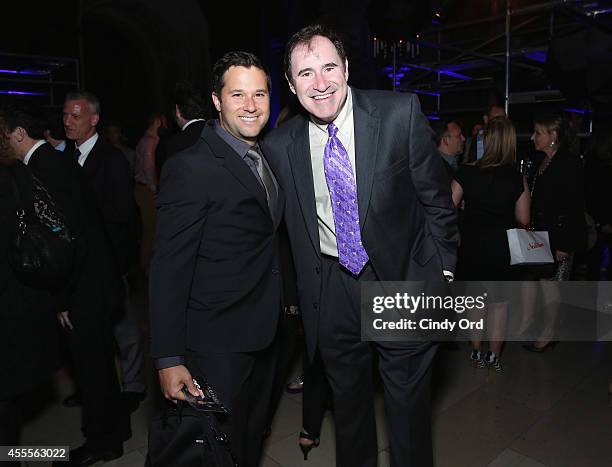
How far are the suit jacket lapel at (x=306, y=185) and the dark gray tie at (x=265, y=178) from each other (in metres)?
0.09

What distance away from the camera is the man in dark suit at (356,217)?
1.78m

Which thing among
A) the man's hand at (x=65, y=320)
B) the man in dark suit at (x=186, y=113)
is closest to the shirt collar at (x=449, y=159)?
the man in dark suit at (x=186, y=113)

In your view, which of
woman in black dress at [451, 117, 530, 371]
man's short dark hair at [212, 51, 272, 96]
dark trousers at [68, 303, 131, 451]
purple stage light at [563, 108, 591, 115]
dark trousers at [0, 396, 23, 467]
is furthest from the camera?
purple stage light at [563, 108, 591, 115]

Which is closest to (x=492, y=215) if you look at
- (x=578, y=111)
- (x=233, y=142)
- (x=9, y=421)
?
(x=233, y=142)

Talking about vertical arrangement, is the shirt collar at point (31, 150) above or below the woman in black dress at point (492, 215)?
above

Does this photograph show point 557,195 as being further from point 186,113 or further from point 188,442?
point 188,442

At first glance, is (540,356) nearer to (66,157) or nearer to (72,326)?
(72,326)

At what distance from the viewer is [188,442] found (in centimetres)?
148

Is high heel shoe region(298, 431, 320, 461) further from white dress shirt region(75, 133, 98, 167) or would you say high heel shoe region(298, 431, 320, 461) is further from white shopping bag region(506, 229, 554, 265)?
white dress shirt region(75, 133, 98, 167)

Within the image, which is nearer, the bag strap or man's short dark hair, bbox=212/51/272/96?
man's short dark hair, bbox=212/51/272/96

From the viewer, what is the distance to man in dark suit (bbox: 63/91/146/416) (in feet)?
9.77

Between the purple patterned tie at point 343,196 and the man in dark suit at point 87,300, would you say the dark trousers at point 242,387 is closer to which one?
the purple patterned tie at point 343,196

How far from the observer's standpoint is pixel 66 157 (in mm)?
2320

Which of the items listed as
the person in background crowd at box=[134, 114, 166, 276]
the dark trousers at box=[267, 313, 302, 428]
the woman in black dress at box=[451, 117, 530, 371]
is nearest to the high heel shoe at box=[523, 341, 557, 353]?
the woman in black dress at box=[451, 117, 530, 371]
